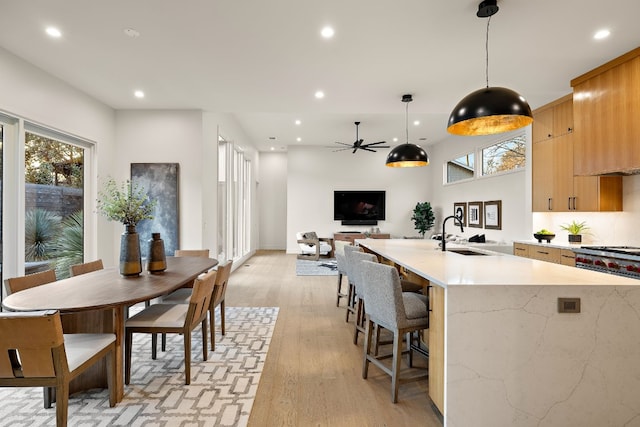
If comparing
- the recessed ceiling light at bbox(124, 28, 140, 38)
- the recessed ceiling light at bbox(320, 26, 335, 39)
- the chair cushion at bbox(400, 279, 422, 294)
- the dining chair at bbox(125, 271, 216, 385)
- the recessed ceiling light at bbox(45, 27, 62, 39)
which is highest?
the recessed ceiling light at bbox(45, 27, 62, 39)

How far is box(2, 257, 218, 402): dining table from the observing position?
1991 millimetres

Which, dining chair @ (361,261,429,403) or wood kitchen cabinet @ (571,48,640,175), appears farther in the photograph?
wood kitchen cabinet @ (571,48,640,175)

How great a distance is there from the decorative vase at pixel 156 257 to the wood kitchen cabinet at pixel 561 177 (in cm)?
468

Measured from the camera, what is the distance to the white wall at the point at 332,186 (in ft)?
33.6

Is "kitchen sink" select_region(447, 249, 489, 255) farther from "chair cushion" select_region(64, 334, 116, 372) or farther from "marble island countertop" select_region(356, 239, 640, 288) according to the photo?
"chair cushion" select_region(64, 334, 116, 372)

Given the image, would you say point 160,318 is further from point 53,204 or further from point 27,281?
point 53,204

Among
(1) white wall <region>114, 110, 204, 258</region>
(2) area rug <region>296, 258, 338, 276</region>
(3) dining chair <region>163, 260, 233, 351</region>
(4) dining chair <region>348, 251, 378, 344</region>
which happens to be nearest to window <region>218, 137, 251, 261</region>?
(1) white wall <region>114, 110, 204, 258</region>

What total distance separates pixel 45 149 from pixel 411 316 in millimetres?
4413

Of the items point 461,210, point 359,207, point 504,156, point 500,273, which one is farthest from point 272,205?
point 500,273

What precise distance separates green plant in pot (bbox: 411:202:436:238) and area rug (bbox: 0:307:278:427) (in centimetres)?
715

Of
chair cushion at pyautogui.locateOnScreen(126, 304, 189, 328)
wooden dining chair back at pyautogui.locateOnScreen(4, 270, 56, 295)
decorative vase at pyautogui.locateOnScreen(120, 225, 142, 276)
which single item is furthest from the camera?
decorative vase at pyautogui.locateOnScreen(120, 225, 142, 276)

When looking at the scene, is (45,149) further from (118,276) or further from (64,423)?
(64,423)

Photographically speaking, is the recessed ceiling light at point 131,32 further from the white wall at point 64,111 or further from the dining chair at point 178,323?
the dining chair at point 178,323

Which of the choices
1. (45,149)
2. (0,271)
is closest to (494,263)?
(0,271)
